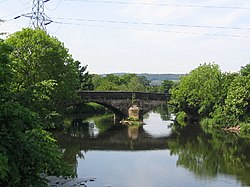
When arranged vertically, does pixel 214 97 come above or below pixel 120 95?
below

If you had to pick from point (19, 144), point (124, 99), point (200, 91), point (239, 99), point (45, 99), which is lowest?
point (19, 144)

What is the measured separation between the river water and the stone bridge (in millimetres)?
7049

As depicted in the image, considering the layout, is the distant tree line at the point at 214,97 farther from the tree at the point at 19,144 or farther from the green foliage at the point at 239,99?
the tree at the point at 19,144

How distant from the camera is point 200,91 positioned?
53.9 m

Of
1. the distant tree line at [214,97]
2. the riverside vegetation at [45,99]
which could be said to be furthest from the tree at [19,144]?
the distant tree line at [214,97]

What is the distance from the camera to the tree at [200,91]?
5319 cm

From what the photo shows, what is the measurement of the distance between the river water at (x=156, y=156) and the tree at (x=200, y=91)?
6.49m

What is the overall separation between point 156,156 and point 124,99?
1023 inches

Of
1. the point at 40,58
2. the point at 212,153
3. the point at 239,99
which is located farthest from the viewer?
the point at 239,99

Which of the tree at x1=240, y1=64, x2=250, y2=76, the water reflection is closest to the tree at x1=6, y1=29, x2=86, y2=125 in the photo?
the water reflection

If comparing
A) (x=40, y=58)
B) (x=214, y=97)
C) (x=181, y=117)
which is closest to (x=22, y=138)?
(x=40, y=58)

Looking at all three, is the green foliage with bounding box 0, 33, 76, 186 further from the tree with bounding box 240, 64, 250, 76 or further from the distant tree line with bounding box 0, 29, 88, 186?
the tree with bounding box 240, 64, 250, 76

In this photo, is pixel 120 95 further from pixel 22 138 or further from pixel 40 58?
pixel 22 138

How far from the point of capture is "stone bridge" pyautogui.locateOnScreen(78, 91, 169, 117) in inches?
2175
